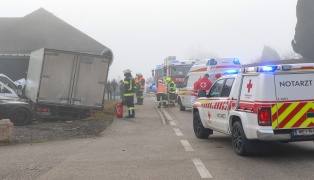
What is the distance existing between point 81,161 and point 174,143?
2.69m

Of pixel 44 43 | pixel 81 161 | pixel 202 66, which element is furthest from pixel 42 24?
pixel 81 161

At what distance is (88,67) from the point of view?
1505cm

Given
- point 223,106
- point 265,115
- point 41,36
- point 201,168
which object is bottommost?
point 201,168

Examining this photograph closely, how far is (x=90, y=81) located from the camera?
1508cm

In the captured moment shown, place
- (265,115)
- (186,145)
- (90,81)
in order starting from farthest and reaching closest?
(90,81) → (186,145) → (265,115)

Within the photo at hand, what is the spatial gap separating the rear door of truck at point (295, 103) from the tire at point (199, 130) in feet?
→ 10.5

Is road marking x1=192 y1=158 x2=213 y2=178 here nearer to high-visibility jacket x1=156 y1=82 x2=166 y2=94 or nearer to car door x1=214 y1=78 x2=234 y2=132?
car door x1=214 y1=78 x2=234 y2=132

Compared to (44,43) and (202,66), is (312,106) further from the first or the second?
(44,43)

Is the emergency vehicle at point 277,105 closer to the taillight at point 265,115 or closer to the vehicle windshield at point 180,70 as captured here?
the taillight at point 265,115

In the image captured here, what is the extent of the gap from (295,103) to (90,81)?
9.36m

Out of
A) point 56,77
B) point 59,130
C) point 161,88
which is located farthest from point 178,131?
point 161,88

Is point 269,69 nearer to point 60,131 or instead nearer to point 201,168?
point 201,168

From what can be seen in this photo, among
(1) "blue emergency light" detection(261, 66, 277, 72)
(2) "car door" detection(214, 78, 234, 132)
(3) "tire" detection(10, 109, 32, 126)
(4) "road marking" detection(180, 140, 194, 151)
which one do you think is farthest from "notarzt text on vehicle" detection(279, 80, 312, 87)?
(3) "tire" detection(10, 109, 32, 126)

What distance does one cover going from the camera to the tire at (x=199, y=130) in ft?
33.0
